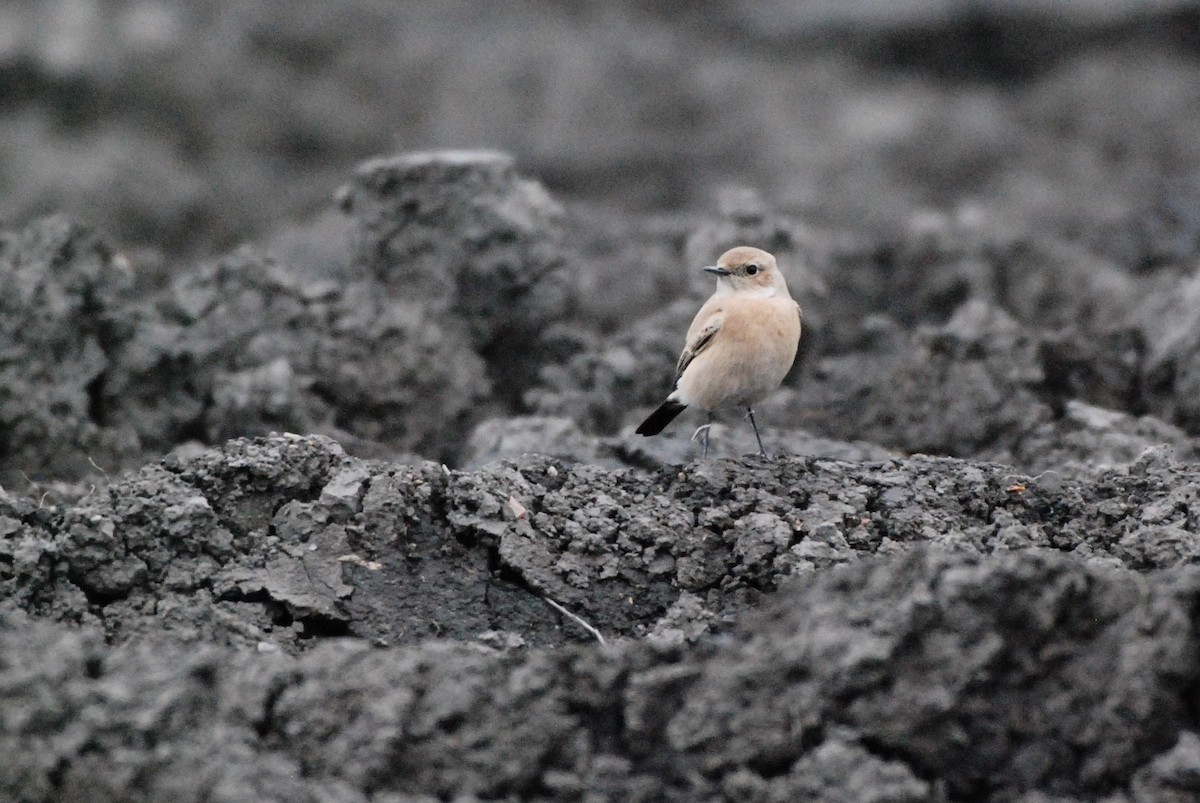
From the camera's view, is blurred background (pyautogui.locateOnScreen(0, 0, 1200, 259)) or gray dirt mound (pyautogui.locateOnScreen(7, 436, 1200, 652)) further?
blurred background (pyautogui.locateOnScreen(0, 0, 1200, 259))

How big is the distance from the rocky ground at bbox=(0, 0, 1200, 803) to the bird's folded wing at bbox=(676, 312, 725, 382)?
52 centimetres

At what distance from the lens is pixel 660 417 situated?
335 inches

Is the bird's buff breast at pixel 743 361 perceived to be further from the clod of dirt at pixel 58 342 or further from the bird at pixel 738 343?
the clod of dirt at pixel 58 342

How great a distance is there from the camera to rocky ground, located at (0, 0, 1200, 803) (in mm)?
4535

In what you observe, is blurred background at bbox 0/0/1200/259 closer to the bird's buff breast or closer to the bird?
the bird

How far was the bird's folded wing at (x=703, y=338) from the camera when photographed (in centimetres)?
820

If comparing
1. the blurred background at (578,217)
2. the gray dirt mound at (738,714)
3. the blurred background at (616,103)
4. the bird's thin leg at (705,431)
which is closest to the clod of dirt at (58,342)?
the blurred background at (578,217)

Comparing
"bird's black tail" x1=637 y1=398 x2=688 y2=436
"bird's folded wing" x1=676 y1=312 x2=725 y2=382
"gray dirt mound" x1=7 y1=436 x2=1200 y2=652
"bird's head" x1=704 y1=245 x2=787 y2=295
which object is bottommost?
"bird's black tail" x1=637 y1=398 x2=688 y2=436

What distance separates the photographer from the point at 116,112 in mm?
19359

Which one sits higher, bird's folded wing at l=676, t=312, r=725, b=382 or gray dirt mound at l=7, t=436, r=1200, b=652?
bird's folded wing at l=676, t=312, r=725, b=382

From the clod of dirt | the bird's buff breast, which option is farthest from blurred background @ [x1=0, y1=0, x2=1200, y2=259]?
the bird's buff breast

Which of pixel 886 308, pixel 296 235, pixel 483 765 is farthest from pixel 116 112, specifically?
pixel 483 765

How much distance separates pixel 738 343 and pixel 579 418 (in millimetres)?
1961

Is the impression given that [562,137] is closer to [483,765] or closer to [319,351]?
[319,351]
